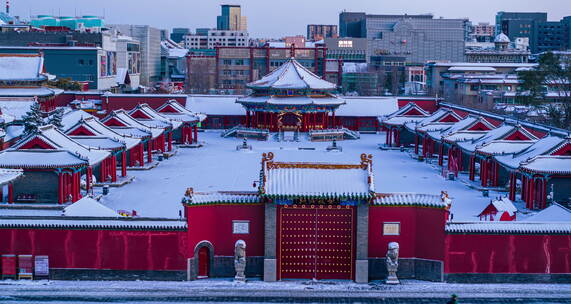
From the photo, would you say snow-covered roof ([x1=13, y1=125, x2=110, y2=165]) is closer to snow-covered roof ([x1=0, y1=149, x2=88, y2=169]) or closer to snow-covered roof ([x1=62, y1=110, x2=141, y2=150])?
snow-covered roof ([x1=0, y1=149, x2=88, y2=169])

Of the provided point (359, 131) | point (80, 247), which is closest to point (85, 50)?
point (359, 131)

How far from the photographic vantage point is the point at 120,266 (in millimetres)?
24047

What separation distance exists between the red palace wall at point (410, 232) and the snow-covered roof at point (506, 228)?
0.53m

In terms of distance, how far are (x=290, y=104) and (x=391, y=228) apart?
40.9 metres

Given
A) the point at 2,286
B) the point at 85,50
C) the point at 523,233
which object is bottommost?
the point at 2,286

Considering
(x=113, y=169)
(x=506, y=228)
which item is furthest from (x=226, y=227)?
(x=113, y=169)

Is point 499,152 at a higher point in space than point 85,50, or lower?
lower

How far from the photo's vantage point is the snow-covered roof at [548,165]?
3362 centimetres

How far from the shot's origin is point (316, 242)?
80.6 feet

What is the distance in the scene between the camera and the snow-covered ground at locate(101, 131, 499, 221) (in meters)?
35.0

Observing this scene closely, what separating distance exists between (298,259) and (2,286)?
28.3ft

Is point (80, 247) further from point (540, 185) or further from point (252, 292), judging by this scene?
point (540, 185)

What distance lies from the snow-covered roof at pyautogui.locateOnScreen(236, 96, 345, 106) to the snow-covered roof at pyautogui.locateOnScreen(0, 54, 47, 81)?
52.1 ft

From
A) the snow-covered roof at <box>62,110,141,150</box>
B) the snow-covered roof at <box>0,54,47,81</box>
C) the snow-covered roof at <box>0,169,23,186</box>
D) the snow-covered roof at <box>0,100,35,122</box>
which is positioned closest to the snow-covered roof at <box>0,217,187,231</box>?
the snow-covered roof at <box>0,169,23,186</box>
